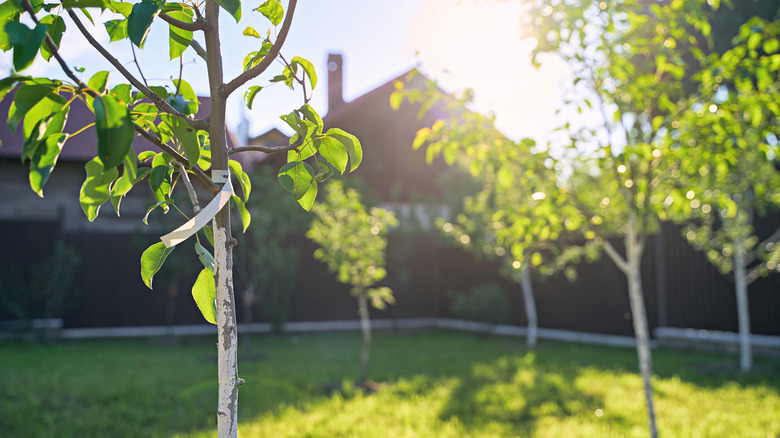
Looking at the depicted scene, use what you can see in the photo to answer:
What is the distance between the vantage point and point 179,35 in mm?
1134

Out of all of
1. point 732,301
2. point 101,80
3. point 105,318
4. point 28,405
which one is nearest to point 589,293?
point 732,301

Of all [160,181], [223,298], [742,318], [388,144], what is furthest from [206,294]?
[388,144]

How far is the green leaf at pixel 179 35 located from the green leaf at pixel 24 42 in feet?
1.37

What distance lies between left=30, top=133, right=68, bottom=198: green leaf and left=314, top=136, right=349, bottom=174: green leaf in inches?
17.9

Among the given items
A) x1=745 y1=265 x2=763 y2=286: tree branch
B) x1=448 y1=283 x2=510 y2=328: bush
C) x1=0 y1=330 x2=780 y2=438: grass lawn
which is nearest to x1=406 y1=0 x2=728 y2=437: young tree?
x1=0 y1=330 x2=780 y2=438: grass lawn

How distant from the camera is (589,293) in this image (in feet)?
29.5

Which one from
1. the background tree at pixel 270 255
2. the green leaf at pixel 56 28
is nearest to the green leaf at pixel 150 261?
the green leaf at pixel 56 28

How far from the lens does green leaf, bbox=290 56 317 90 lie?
3.52 feet

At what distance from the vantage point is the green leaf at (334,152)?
43.4 inches

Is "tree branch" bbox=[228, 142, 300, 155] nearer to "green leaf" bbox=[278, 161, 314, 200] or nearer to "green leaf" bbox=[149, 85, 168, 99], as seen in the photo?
"green leaf" bbox=[278, 161, 314, 200]

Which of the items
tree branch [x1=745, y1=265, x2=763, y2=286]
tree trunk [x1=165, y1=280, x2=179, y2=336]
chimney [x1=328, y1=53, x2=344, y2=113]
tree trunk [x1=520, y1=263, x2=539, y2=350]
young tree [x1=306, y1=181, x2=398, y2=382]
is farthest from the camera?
chimney [x1=328, y1=53, x2=344, y2=113]

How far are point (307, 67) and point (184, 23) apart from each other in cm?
25

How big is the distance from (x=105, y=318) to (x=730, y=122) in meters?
9.97

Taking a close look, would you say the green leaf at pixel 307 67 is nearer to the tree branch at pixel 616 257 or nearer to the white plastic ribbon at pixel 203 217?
the white plastic ribbon at pixel 203 217
